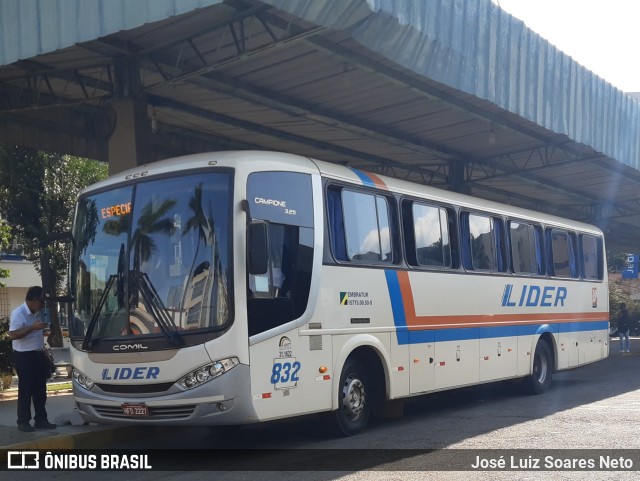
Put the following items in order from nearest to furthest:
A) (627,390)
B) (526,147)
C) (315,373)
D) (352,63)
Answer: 1. (315,373)
2. (352,63)
3. (627,390)
4. (526,147)

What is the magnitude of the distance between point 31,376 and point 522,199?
23.9 meters

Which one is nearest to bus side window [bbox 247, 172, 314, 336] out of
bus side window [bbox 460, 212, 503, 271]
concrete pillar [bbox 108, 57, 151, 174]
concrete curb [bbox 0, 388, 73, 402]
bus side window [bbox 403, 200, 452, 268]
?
bus side window [bbox 403, 200, 452, 268]

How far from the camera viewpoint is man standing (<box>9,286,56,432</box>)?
391 inches

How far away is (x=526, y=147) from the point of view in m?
21.2

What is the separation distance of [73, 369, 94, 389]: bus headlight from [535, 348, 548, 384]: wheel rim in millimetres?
9187

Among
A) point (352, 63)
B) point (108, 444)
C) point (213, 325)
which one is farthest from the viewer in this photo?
point (352, 63)

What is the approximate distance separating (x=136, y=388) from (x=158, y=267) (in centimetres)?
129

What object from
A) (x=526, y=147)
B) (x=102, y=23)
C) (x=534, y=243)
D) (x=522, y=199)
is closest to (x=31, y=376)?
(x=102, y=23)

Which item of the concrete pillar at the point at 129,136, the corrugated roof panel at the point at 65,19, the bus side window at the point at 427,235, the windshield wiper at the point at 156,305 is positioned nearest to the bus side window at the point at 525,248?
the bus side window at the point at 427,235

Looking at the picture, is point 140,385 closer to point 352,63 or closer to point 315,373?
point 315,373

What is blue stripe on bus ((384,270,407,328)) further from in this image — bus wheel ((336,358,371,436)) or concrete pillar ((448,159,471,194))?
concrete pillar ((448,159,471,194))

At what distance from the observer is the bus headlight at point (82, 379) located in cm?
912

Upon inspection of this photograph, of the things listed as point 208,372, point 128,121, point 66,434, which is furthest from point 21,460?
point 128,121

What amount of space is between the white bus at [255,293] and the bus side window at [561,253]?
4.44 meters
